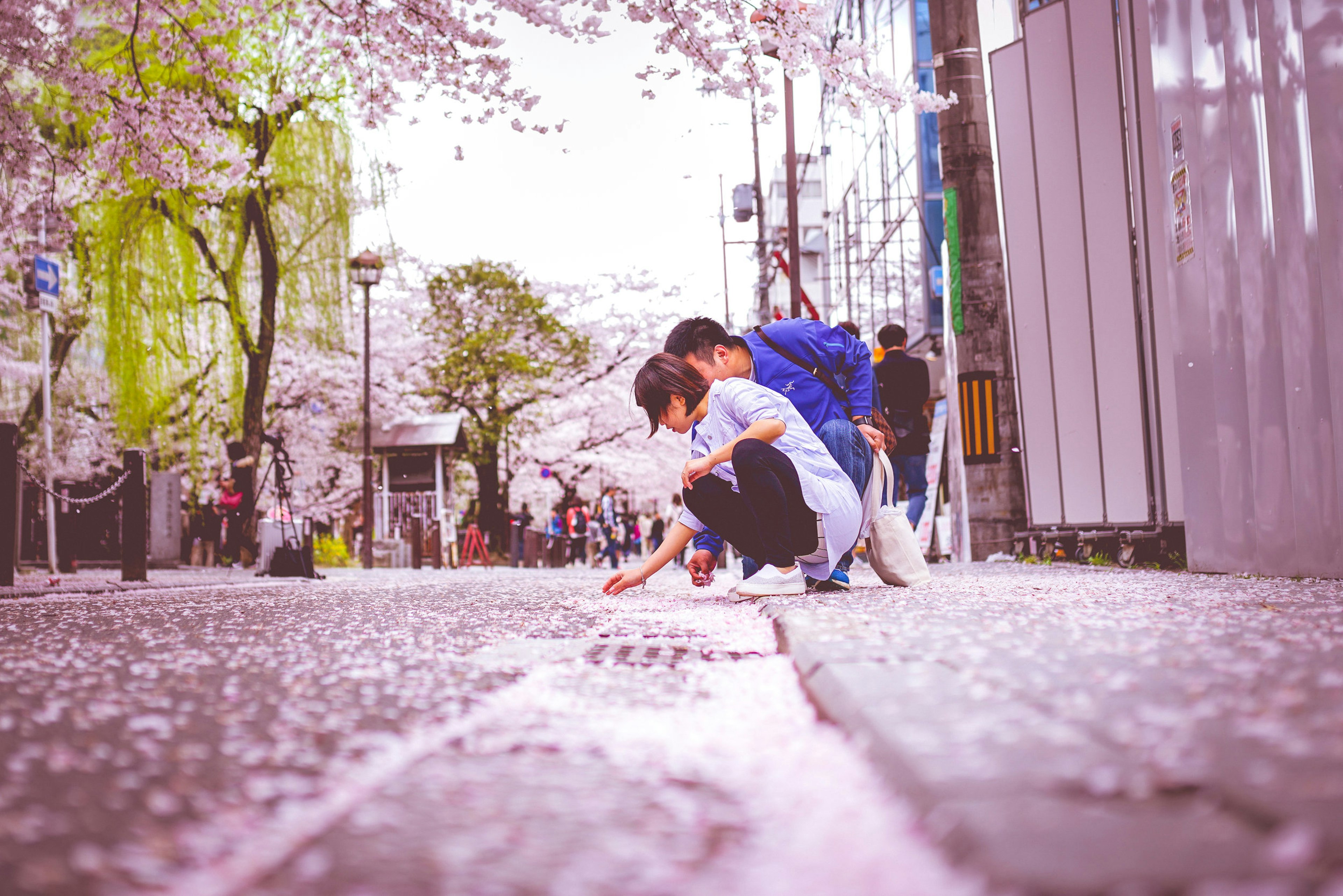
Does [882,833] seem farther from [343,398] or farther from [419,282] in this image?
[419,282]

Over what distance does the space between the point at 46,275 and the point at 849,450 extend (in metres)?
10.5

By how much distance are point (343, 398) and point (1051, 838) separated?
99.4ft

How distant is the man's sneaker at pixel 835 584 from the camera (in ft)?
17.0

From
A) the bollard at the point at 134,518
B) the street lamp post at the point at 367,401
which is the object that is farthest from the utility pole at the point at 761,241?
the bollard at the point at 134,518

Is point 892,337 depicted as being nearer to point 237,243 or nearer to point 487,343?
point 237,243

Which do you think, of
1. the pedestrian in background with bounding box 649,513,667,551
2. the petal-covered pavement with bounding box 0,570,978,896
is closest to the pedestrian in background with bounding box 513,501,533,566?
the pedestrian in background with bounding box 649,513,667,551

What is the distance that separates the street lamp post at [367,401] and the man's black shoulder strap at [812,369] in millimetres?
15865

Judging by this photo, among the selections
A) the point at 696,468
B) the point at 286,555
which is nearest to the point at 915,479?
the point at 696,468

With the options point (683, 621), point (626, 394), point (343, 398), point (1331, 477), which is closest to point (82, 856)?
point (683, 621)

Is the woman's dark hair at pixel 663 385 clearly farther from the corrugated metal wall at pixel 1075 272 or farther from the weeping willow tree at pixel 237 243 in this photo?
the weeping willow tree at pixel 237 243

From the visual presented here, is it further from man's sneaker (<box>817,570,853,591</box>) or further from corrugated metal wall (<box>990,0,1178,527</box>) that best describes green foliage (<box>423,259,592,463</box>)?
man's sneaker (<box>817,570,853,591</box>)

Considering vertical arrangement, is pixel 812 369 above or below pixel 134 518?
above

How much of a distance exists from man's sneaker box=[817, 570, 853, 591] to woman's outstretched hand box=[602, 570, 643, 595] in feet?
3.02

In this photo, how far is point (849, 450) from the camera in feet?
17.7
